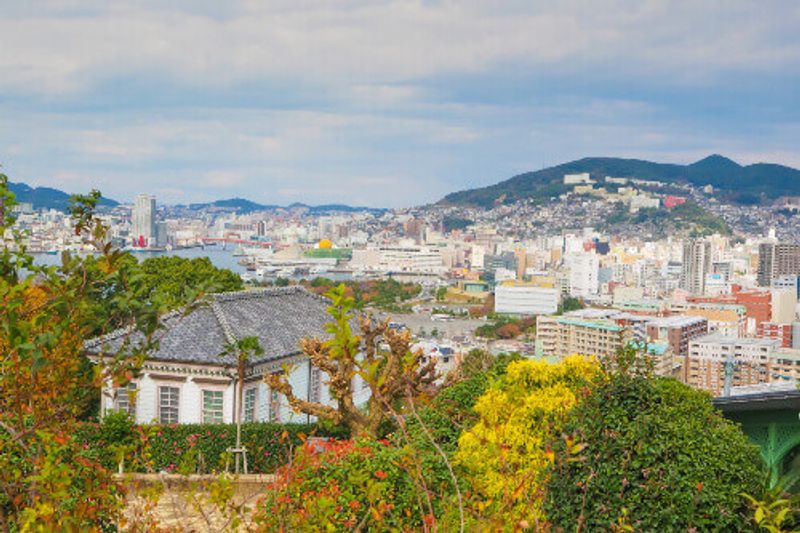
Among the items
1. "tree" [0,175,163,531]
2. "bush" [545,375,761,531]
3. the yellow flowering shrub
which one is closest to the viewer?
"tree" [0,175,163,531]

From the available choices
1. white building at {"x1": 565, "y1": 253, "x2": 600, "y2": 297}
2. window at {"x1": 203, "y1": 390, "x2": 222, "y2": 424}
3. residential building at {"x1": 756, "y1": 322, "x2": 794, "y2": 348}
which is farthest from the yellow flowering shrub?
white building at {"x1": 565, "y1": 253, "x2": 600, "y2": 297}

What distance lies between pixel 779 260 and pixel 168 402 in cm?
11628

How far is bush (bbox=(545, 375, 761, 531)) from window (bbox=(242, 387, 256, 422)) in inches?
278

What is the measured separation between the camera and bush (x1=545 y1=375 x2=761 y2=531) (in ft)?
13.9

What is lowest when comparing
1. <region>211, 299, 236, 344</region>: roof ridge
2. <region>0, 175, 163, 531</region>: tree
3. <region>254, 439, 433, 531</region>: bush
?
<region>254, 439, 433, 531</region>: bush

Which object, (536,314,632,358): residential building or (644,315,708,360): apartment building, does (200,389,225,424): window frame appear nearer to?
(536,314,632,358): residential building

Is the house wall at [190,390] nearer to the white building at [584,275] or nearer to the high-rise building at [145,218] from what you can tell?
the white building at [584,275]

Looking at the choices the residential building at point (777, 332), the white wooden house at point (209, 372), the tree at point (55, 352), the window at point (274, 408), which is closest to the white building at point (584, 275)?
the residential building at point (777, 332)

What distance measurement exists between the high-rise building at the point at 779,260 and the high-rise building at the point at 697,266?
9.06 meters

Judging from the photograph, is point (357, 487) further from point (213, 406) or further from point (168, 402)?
point (168, 402)

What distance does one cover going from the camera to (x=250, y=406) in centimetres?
1114

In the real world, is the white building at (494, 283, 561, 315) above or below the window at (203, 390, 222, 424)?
below

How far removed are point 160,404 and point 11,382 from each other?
8.38 m

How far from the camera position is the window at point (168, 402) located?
11055 millimetres
